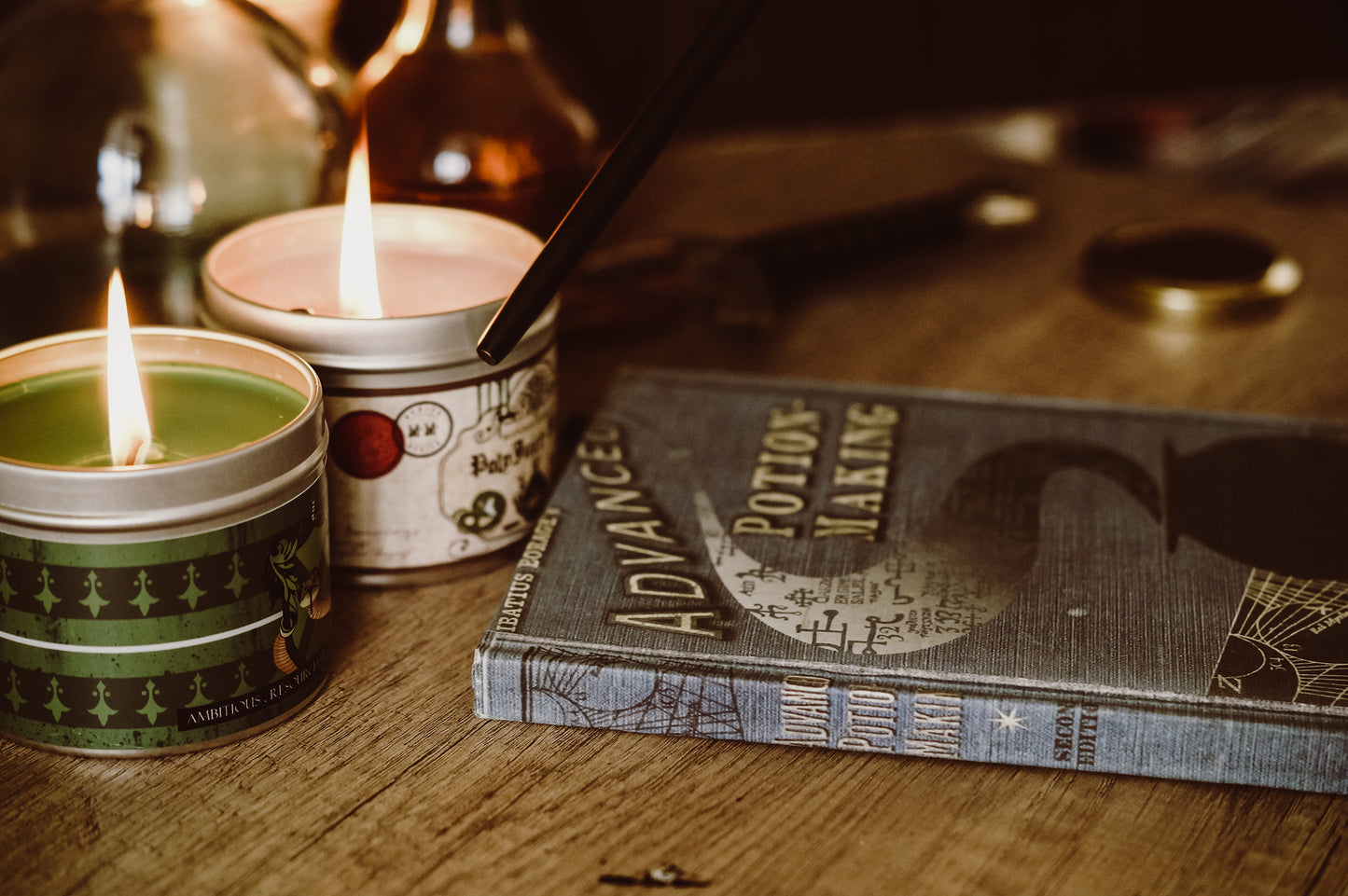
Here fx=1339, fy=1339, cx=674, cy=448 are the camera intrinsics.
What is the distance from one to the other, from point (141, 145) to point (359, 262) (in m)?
0.20

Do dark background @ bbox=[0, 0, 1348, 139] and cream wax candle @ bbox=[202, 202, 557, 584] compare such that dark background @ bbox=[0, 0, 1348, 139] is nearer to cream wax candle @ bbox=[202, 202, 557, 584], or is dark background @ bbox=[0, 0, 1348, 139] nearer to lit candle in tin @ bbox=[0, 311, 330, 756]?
cream wax candle @ bbox=[202, 202, 557, 584]

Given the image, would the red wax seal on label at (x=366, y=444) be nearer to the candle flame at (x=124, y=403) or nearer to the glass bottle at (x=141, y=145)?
the candle flame at (x=124, y=403)

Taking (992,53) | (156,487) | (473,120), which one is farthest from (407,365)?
(992,53)

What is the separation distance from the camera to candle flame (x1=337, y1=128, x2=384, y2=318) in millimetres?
516

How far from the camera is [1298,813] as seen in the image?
42 cm

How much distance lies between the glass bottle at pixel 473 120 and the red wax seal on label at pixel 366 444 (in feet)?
0.63

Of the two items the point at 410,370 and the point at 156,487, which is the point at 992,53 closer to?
the point at 410,370

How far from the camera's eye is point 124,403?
16.7 inches

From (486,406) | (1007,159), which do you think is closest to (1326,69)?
(1007,159)

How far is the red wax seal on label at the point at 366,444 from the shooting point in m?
0.48

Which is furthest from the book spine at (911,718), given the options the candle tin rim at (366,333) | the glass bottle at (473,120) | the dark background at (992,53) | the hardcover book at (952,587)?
the dark background at (992,53)

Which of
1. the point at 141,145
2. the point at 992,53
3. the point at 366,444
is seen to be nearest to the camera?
the point at 366,444

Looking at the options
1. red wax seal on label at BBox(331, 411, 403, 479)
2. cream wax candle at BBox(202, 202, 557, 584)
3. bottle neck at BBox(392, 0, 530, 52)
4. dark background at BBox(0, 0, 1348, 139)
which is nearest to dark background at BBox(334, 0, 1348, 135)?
dark background at BBox(0, 0, 1348, 139)

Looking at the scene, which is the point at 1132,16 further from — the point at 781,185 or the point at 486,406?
the point at 486,406
